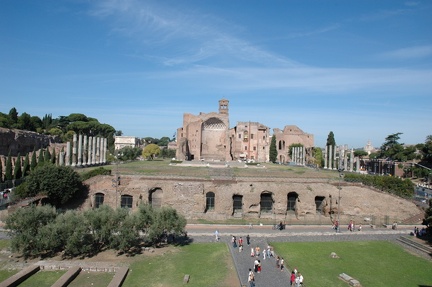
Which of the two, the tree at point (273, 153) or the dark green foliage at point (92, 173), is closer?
the dark green foliage at point (92, 173)

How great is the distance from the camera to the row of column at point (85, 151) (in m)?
45.3

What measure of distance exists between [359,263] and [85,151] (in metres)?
40.2

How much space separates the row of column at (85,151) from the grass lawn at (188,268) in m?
27.8

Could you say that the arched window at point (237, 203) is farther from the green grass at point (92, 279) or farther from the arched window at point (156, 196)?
the green grass at point (92, 279)

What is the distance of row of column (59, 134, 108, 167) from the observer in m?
45.3

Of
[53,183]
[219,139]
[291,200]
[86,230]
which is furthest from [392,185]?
[219,139]

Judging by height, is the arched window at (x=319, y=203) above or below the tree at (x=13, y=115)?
below

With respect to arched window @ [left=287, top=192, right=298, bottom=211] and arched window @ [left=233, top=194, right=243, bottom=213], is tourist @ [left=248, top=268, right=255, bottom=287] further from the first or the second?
arched window @ [left=287, top=192, right=298, bottom=211]

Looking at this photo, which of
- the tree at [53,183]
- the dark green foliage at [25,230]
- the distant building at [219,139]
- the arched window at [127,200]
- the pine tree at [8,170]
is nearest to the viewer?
the dark green foliage at [25,230]

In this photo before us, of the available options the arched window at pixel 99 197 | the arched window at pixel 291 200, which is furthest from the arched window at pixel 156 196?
the arched window at pixel 291 200

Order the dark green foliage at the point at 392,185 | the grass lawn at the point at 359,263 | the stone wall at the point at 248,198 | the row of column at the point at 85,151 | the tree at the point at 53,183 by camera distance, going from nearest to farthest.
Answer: the grass lawn at the point at 359,263 < the tree at the point at 53,183 < the stone wall at the point at 248,198 < the dark green foliage at the point at 392,185 < the row of column at the point at 85,151

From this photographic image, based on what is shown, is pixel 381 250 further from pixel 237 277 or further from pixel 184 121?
pixel 184 121

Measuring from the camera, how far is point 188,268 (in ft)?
66.0

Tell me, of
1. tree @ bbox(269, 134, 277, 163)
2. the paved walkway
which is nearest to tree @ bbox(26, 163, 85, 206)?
the paved walkway
